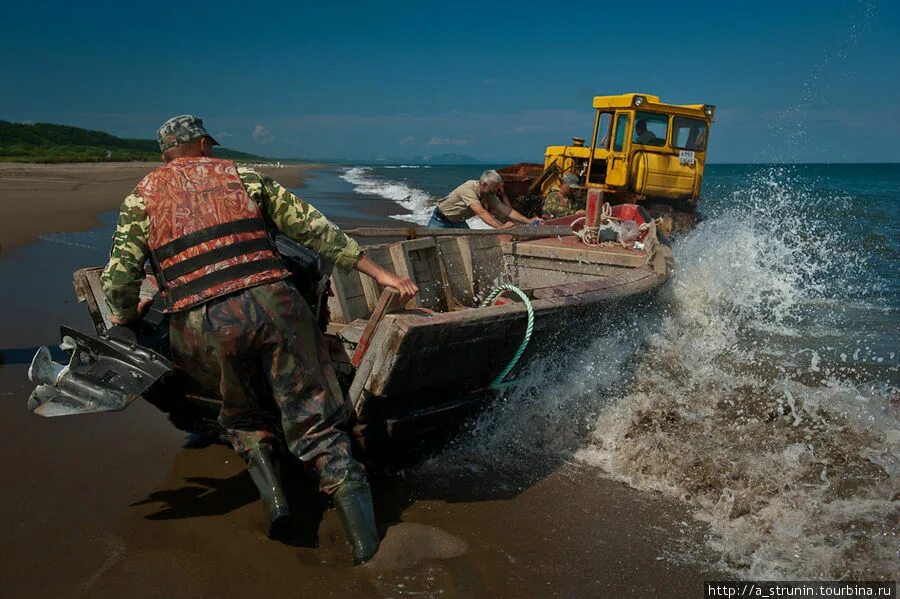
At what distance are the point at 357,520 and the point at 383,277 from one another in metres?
1.12

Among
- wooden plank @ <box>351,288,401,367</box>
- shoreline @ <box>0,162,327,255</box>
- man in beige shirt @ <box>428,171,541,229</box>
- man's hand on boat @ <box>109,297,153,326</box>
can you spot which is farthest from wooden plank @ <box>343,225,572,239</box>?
shoreline @ <box>0,162,327,255</box>

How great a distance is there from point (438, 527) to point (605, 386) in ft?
6.66

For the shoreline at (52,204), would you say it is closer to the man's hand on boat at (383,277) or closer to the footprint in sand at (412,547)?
the man's hand on boat at (383,277)

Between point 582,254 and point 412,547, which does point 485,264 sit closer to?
point 582,254

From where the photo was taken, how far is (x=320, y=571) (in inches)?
128

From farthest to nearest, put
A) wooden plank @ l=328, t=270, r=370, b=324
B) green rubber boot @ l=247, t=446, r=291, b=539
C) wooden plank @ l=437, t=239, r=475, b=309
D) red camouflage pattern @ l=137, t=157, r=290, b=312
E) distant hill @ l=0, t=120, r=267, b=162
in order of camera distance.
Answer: distant hill @ l=0, t=120, r=267, b=162, wooden plank @ l=437, t=239, r=475, b=309, wooden plank @ l=328, t=270, r=370, b=324, green rubber boot @ l=247, t=446, r=291, b=539, red camouflage pattern @ l=137, t=157, r=290, b=312

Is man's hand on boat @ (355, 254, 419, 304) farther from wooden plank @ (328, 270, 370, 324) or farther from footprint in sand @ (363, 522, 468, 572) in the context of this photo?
wooden plank @ (328, 270, 370, 324)

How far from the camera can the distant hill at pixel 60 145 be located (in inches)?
1817

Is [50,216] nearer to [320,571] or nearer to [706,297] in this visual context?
[706,297]

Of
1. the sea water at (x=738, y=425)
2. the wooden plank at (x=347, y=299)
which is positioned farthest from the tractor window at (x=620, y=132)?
the wooden plank at (x=347, y=299)

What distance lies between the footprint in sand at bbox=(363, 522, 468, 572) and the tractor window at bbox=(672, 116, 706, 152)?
10.2m

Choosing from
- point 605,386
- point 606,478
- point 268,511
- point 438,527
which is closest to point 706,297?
point 605,386

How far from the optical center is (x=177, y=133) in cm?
329

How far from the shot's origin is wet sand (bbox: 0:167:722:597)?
3.17 meters
